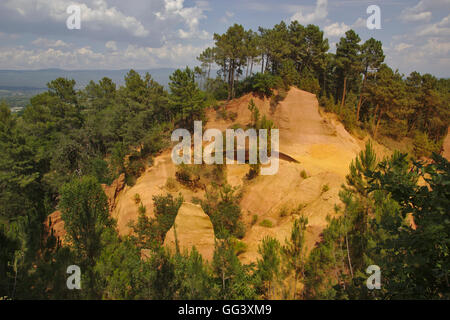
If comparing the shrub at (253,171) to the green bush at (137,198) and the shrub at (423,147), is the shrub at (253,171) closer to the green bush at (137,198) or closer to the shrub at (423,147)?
the green bush at (137,198)

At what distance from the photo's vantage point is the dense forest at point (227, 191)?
4.32m

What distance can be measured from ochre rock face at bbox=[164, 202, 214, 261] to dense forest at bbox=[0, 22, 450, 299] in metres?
1.74

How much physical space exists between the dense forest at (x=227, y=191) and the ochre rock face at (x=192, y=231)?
5.70 ft

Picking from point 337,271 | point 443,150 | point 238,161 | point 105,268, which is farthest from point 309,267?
point 443,150

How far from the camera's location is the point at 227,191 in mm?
20781

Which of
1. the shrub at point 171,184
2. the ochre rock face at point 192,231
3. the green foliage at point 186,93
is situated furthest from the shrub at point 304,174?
the green foliage at point 186,93

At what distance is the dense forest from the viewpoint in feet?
14.2

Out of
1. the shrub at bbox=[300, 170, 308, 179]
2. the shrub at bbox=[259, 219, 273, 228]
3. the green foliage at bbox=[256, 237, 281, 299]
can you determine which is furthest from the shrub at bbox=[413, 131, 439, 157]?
the green foliage at bbox=[256, 237, 281, 299]

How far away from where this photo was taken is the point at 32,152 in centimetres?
2905

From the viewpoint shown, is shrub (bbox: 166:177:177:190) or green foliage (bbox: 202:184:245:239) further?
shrub (bbox: 166:177:177:190)

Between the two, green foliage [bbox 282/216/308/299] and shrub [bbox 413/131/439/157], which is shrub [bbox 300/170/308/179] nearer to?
green foliage [bbox 282/216/308/299]

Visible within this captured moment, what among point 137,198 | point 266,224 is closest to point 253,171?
point 266,224

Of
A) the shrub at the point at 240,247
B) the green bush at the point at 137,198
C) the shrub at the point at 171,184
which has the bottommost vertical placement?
the shrub at the point at 240,247

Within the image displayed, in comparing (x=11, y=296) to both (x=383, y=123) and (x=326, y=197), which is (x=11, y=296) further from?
(x=383, y=123)
